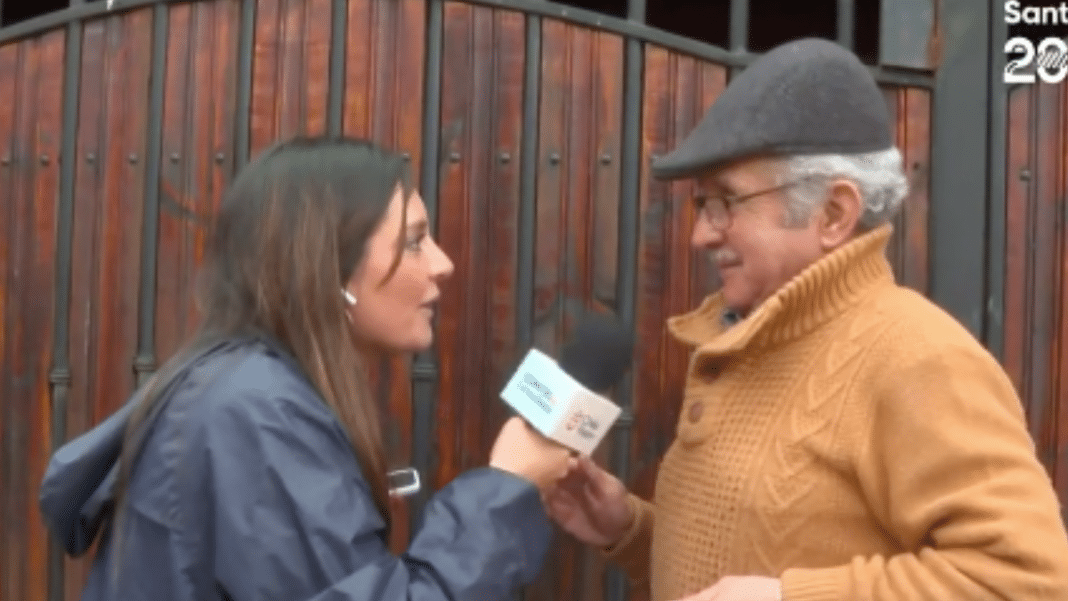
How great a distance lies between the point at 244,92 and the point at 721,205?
4.15 ft

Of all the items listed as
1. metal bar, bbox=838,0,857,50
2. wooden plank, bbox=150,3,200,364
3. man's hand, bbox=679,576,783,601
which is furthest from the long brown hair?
metal bar, bbox=838,0,857,50

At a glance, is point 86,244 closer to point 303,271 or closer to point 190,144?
point 190,144

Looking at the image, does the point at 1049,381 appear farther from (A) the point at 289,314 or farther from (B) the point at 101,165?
(B) the point at 101,165

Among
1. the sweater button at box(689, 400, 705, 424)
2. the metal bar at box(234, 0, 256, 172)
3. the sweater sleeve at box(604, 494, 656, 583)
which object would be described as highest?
the metal bar at box(234, 0, 256, 172)

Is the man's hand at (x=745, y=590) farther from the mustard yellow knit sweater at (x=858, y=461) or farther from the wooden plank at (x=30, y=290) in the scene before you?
the wooden plank at (x=30, y=290)

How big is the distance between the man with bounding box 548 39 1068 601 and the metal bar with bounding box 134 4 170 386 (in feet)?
4.24

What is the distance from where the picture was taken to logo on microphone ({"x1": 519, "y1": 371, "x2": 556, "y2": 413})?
2.10m

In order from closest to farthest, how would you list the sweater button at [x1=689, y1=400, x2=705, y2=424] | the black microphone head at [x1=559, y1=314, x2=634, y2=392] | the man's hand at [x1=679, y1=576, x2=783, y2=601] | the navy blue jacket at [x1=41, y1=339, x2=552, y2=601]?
the navy blue jacket at [x1=41, y1=339, x2=552, y2=601], the man's hand at [x1=679, y1=576, x2=783, y2=601], the sweater button at [x1=689, y1=400, x2=705, y2=424], the black microphone head at [x1=559, y1=314, x2=634, y2=392]

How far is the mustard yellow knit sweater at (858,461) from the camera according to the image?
1.88m

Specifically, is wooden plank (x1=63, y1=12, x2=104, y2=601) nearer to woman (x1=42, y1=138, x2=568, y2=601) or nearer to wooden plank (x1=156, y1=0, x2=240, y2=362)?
wooden plank (x1=156, y1=0, x2=240, y2=362)

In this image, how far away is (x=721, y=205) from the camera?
2.18 metres

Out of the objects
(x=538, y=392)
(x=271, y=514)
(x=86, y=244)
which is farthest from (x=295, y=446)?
(x=86, y=244)

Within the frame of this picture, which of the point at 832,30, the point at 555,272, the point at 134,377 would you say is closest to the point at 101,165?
the point at 134,377

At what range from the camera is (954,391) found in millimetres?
1915
